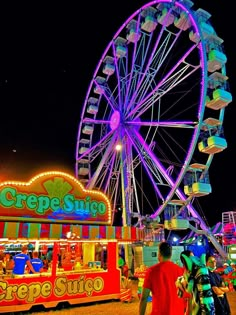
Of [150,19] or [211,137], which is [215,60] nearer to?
[211,137]

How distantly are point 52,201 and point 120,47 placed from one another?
10.5m

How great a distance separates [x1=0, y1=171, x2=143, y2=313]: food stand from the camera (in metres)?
8.21

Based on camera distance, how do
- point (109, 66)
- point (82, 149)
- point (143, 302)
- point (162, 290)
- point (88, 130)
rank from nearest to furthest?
point (143, 302) < point (162, 290) < point (109, 66) < point (88, 130) < point (82, 149)

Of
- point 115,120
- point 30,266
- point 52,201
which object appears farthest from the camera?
point 115,120

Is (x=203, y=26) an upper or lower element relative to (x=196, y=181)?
upper

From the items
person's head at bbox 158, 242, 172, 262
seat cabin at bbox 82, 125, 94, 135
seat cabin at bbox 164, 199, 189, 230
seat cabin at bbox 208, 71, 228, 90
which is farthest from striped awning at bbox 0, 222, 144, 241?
seat cabin at bbox 82, 125, 94, 135

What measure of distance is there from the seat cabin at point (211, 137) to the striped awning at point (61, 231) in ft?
13.3

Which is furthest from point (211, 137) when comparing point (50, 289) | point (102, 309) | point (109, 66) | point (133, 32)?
→ point (109, 66)

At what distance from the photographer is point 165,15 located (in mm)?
14016

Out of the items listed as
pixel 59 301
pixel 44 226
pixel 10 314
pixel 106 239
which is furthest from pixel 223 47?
pixel 10 314

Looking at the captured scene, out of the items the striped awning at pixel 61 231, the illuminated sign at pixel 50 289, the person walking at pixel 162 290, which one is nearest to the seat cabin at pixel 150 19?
the striped awning at pixel 61 231

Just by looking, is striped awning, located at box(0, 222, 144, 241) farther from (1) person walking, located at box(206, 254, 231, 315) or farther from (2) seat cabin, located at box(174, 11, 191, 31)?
(2) seat cabin, located at box(174, 11, 191, 31)

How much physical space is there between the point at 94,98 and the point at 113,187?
5.55 m

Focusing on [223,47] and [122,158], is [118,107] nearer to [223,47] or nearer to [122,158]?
[122,158]
